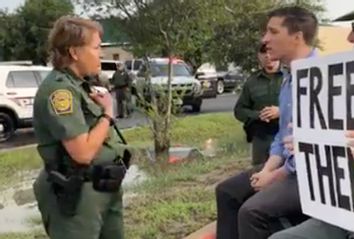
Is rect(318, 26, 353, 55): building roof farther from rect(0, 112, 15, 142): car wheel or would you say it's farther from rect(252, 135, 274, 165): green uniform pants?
rect(0, 112, 15, 142): car wheel

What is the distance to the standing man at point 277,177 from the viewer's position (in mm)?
3518

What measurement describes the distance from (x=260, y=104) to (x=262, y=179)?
7.91ft

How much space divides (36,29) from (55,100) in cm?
4487

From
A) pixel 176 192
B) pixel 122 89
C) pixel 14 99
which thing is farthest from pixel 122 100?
pixel 176 192

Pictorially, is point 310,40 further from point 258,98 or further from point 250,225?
point 258,98

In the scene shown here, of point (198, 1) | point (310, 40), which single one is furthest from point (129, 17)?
point (310, 40)

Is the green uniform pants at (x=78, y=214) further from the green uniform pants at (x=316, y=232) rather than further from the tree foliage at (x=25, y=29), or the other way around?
the tree foliage at (x=25, y=29)

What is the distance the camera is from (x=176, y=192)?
8039 millimetres

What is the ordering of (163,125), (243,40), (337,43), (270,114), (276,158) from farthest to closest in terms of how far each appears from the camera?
(243,40) → (163,125) → (337,43) → (270,114) → (276,158)

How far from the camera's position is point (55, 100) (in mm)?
3455

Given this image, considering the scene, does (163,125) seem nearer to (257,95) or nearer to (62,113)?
(257,95)

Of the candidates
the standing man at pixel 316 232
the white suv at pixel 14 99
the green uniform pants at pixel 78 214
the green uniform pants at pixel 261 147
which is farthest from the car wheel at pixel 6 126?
the standing man at pixel 316 232

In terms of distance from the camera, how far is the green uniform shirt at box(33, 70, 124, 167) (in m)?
3.45

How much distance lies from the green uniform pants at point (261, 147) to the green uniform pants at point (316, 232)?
277cm
